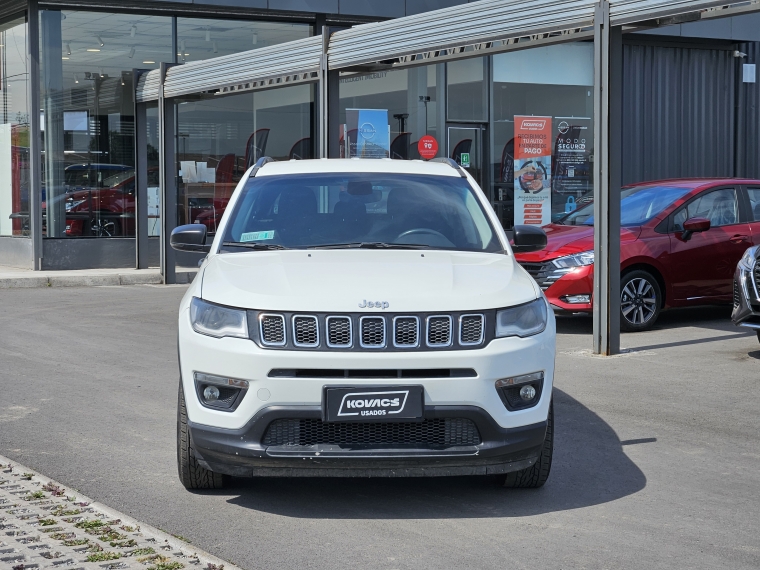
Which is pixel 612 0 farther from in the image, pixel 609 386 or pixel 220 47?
pixel 220 47

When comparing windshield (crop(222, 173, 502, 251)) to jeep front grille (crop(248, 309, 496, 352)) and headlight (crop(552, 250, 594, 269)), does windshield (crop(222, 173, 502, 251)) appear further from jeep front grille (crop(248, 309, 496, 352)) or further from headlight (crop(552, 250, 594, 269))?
headlight (crop(552, 250, 594, 269))

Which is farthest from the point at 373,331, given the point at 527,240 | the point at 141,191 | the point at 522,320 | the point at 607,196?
the point at 141,191

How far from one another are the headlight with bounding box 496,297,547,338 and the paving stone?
1652mm

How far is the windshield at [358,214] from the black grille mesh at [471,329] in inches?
45.0

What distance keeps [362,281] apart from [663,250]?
738cm

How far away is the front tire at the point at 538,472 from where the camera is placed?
5.27m

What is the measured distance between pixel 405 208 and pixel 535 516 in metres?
2.06

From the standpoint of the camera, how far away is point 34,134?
1914 centimetres

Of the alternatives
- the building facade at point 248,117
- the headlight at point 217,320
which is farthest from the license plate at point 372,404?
the building facade at point 248,117

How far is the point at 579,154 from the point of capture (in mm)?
21109

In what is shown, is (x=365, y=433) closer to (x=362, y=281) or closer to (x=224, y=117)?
(x=362, y=281)

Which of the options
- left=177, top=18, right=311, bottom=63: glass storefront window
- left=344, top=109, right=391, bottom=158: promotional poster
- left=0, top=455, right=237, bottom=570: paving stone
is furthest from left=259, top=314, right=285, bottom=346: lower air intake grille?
left=177, top=18, right=311, bottom=63: glass storefront window

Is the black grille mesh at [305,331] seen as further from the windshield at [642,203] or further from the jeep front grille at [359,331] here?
the windshield at [642,203]

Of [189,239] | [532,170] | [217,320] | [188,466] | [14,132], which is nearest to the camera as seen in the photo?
[217,320]
